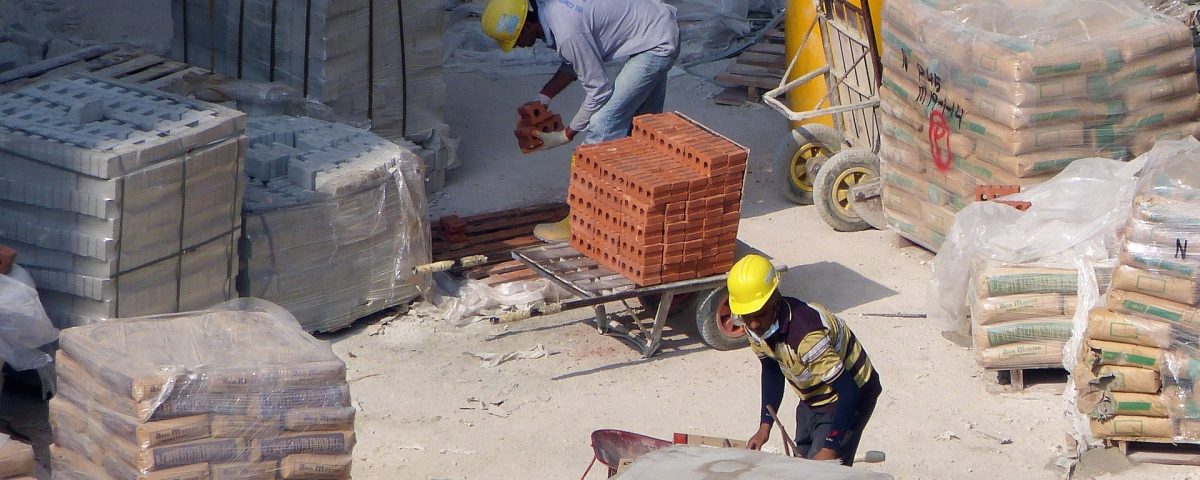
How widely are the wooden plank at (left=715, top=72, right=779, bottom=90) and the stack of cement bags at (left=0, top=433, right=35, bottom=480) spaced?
7.48m

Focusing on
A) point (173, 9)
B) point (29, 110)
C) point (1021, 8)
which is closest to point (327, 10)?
point (173, 9)

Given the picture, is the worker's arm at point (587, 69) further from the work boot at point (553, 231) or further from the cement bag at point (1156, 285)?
the cement bag at point (1156, 285)

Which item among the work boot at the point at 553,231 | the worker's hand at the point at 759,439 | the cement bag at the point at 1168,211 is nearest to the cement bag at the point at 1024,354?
the cement bag at the point at 1168,211

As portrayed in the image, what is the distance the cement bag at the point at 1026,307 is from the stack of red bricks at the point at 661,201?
1411 millimetres

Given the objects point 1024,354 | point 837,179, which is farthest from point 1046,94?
point 837,179

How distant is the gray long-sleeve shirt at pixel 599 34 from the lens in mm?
8797

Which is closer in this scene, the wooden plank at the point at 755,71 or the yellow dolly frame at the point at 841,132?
the yellow dolly frame at the point at 841,132

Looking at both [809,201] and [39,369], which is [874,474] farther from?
[809,201]

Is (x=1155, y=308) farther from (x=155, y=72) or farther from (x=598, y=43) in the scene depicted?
(x=155, y=72)

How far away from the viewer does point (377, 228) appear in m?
8.33

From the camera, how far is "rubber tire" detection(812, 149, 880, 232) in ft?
31.9

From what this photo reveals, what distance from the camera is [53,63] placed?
9.52m

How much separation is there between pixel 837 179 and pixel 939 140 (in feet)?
3.55

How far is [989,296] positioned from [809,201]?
2.78m
